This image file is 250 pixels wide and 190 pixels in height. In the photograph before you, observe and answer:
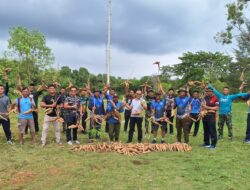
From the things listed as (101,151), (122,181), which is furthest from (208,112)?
(122,181)

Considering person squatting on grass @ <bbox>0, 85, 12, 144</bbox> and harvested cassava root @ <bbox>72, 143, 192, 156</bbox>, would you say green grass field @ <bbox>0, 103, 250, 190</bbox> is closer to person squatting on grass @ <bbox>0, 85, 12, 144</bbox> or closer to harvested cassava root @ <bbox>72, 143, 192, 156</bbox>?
harvested cassava root @ <bbox>72, 143, 192, 156</bbox>

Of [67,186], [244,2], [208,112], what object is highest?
[244,2]

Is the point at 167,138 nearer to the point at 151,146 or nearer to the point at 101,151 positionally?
the point at 151,146

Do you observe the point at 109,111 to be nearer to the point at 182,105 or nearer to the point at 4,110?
the point at 182,105

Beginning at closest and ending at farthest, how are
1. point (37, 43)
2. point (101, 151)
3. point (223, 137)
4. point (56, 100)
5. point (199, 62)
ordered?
point (101, 151), point (56, 100), point (223, 137), point (37, 43), point (199, 62)

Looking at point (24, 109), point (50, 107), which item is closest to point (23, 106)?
point (24, 109)

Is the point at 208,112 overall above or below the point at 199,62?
below

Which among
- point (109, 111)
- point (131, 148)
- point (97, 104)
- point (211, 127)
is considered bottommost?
point (131, 148)

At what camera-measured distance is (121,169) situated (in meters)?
9.46

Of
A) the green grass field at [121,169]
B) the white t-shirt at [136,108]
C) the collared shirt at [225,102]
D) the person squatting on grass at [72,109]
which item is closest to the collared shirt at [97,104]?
the person squatting on grass at [72,109]

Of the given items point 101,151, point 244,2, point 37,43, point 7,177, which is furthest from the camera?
point 37,43

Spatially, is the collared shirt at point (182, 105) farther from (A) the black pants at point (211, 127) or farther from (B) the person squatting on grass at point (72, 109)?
(B) the person squatting on grass at point (72, 109)

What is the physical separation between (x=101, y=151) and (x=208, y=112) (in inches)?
151

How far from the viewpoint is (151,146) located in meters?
12.0
